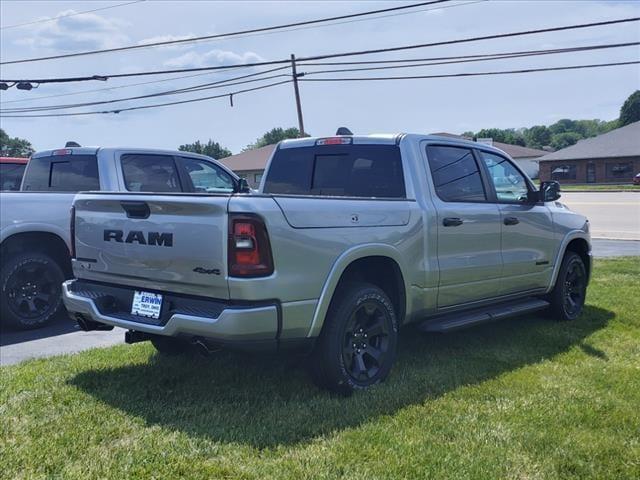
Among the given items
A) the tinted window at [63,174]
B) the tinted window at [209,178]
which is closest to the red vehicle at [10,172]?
the tinted window at [63,174]

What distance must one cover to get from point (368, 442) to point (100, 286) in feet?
7.74

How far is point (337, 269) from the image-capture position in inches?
174

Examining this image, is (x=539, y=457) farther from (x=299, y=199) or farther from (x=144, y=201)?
(x=144, y=201)

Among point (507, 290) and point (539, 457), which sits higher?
point (507, 290)

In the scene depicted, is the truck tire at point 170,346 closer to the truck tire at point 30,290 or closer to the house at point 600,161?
the truck tire at point 30,290

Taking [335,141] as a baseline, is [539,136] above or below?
above

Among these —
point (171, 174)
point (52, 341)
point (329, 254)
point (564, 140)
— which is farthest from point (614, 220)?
point (564, 140)

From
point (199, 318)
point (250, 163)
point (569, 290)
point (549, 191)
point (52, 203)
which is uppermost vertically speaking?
point (250, 163)

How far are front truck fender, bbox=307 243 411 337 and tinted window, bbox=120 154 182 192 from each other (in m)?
4.02

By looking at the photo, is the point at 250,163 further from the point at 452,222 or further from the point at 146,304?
the point at 146,304

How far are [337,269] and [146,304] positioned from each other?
134 cm

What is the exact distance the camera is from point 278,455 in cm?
364

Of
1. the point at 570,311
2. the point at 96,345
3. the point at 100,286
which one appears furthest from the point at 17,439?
the point at 570,311

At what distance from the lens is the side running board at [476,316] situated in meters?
5.35
